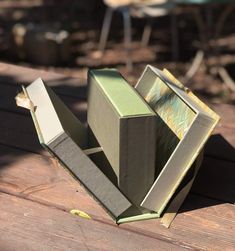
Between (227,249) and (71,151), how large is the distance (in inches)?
14.3

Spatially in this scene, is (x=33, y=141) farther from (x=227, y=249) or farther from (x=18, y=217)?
(x=227, y=249)

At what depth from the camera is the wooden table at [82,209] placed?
1140mm

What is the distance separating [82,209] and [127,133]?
Result: 0.24 metres

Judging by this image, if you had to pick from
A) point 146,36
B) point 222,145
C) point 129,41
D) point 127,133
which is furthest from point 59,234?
point 146,36

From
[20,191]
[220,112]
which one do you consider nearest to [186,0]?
[220,112]

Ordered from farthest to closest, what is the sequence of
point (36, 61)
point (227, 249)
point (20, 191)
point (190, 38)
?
point (190, 38) < point (36, 61) < point (20, 191) < point (227, 249)

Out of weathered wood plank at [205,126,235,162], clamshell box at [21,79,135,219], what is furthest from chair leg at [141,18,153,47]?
clamshell box at [21,79,135,219]

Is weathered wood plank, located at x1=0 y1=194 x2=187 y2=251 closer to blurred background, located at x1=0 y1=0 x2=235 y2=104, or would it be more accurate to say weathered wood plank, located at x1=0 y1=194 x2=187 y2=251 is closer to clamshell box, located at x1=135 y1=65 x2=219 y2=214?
clamshell box, located at x1=135 y1=65 x2=219 y2=214

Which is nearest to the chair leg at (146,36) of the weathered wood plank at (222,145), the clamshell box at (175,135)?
the weathered wood plank at (222,145)

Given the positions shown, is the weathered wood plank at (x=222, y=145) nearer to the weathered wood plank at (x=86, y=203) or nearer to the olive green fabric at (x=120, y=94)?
the weathered wood plank at (x=86, y=203)

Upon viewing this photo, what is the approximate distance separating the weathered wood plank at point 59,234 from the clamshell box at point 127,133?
0.31 feet

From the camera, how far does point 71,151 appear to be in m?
1.15

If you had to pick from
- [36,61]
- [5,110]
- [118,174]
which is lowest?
[36,61]

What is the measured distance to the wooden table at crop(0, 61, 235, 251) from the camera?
1140 mm
